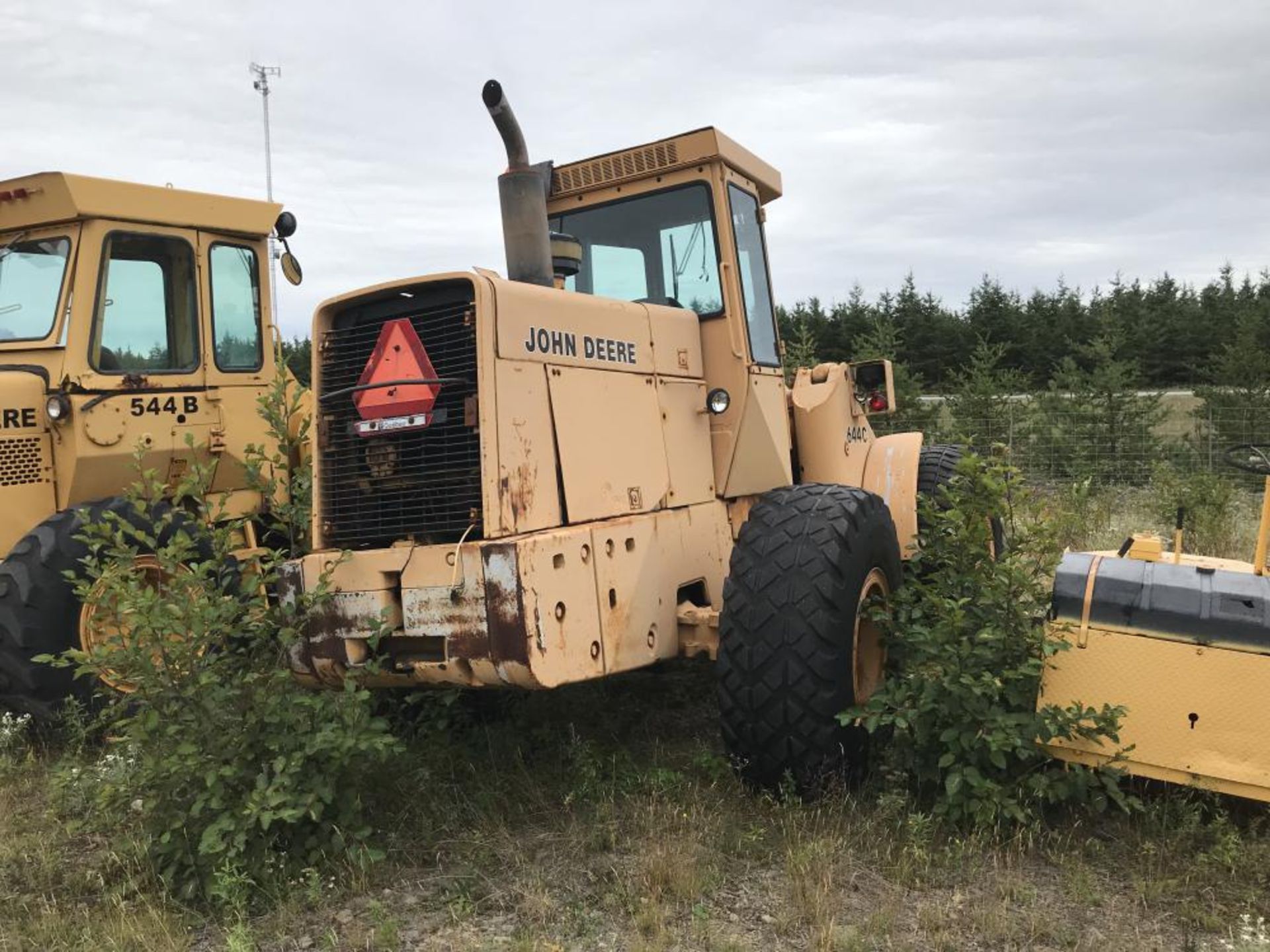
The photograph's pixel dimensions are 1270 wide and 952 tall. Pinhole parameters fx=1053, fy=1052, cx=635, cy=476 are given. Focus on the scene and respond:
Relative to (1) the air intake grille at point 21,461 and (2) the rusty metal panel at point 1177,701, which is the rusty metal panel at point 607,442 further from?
(1) the air intake grille at point 21,461

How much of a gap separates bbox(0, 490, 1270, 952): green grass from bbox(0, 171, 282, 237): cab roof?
10.5 ft

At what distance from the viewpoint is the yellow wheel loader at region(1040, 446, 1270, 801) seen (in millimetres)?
3796

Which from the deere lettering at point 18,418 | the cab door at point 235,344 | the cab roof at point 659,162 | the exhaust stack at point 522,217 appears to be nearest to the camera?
the exhaust stack at point 522,217

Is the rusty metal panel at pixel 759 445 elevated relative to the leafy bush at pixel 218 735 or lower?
elevated

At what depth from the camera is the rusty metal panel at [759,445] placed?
4.97 m

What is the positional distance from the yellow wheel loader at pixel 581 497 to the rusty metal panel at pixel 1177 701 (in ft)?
2.87

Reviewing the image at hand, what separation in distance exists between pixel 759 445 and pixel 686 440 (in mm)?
449

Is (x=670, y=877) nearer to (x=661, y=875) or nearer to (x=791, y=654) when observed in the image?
(x=661, y=875)

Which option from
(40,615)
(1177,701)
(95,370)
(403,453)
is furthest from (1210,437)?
(40,615)

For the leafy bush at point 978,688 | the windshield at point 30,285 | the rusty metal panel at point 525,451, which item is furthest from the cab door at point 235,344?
the leafy bush at point 978,688

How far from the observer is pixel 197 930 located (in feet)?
11.3

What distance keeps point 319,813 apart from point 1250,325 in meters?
24.6

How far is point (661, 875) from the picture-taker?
3574mm

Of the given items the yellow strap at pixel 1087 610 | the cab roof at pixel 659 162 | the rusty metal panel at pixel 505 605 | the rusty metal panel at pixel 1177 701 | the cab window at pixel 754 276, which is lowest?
the rusty metal panel at pixel 1177 701
